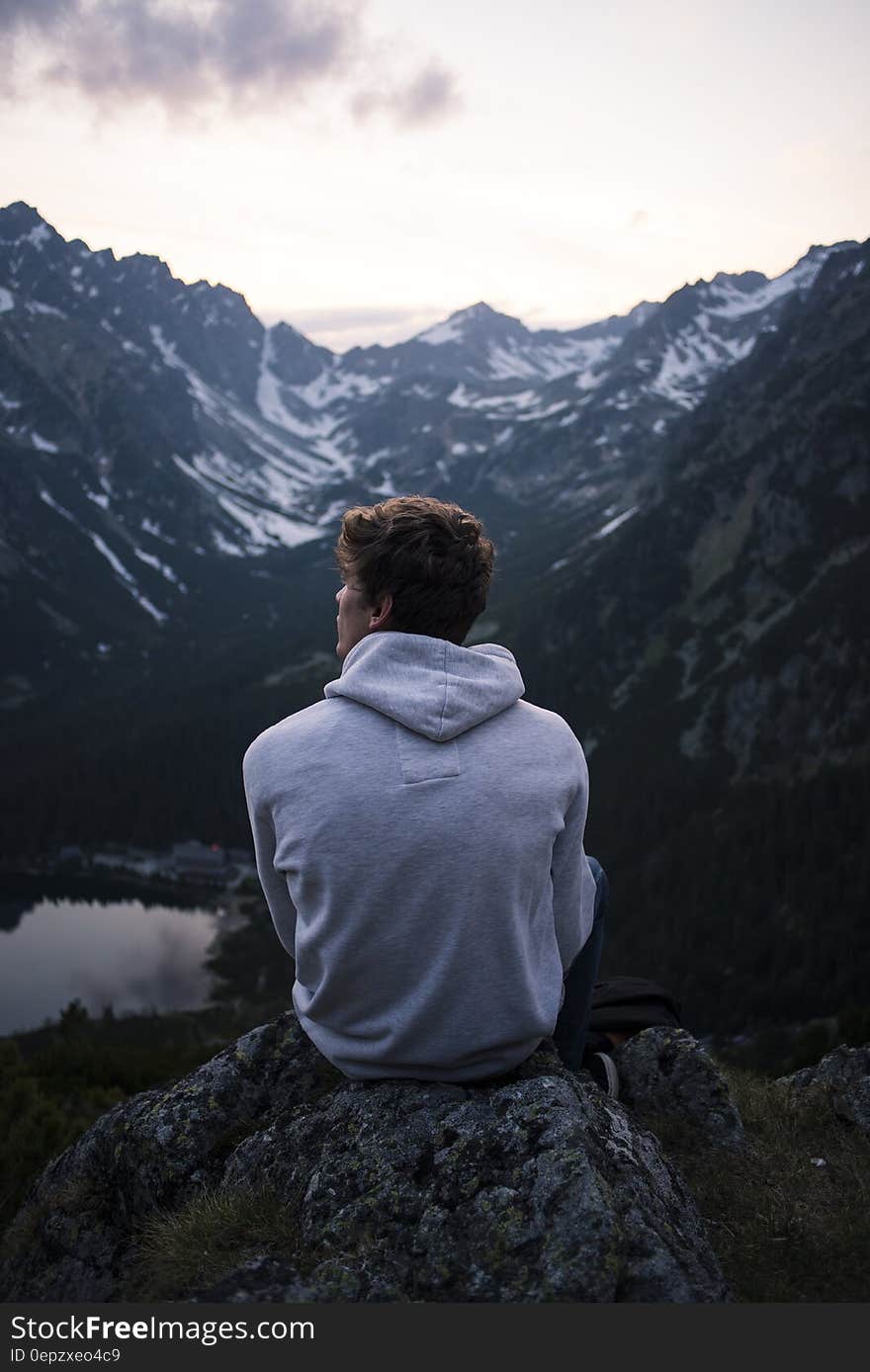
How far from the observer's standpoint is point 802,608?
456ft

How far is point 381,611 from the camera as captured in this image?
16.5 ft

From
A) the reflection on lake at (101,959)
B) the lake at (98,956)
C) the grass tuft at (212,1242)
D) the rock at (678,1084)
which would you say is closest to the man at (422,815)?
the grass tuft at (212,1242)

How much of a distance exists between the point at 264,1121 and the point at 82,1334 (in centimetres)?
246

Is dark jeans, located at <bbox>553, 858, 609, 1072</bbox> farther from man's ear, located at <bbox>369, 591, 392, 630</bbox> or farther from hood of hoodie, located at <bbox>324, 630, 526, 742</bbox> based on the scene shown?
man's ear, located at <bbox>369, 591, 392, 630</bbox>

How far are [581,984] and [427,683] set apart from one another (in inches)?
114

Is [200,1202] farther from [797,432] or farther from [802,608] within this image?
[797,432]

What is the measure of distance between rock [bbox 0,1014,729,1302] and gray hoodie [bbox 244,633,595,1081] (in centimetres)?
48

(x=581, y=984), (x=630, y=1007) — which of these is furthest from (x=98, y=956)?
(x=581, y=984)

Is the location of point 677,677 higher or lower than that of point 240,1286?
lower

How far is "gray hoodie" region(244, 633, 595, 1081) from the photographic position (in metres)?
4.56

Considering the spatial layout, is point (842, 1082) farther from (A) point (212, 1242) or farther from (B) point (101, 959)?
(B) point (101, 959)

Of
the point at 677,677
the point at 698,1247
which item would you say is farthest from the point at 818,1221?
the point at 677,677

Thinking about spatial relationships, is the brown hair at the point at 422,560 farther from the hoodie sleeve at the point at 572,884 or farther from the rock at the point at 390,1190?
the rock at the point at 390,1190

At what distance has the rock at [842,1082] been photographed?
791 centimetres
